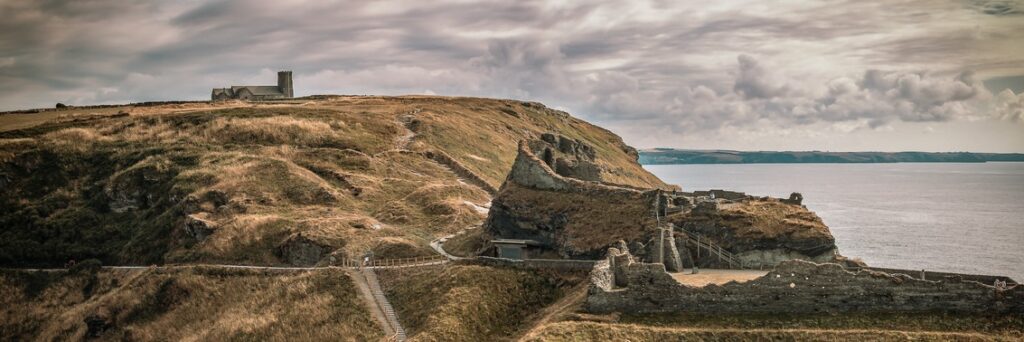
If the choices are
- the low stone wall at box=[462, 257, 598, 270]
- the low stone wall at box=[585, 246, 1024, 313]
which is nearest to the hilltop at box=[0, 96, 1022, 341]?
the low stone wall at box=[462, 257, 598, 270]

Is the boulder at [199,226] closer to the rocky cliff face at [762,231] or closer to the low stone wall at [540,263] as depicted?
the low stone wall at [540,263]

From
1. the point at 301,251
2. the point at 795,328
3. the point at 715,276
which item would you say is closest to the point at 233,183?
the point at 301,251

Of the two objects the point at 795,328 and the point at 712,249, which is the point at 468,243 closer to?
the point at 712,249

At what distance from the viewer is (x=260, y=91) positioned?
169 meters

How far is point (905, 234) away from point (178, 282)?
123 meters

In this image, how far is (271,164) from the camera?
95.8m

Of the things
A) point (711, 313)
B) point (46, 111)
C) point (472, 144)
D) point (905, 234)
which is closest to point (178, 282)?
point (711, 313)

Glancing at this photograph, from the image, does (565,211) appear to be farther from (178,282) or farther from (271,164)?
(271,164)

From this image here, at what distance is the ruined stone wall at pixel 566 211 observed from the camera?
186 feet

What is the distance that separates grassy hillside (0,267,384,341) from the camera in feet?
196

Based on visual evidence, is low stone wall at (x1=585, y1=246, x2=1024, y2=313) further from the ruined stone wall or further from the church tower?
the church tower

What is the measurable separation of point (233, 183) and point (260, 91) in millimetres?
82853

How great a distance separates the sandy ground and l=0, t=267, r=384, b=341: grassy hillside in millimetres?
19031

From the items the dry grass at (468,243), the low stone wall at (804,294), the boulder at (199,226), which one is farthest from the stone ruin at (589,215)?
the boulder at (199,226)
